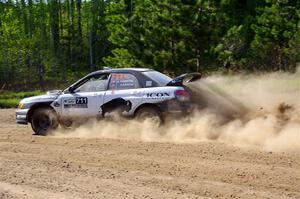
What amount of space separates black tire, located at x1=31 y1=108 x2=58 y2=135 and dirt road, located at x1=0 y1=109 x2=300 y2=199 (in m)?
2.27

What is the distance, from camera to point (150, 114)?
11.4 meters

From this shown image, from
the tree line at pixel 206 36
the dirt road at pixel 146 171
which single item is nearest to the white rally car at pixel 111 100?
the dirt road at pixel 146 171

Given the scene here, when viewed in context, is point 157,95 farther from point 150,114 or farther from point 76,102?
point 76,102

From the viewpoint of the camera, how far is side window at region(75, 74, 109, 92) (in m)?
12.2

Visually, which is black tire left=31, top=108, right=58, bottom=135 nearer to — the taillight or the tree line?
the taillight

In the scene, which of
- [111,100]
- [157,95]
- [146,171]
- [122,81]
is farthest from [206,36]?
[146,171]

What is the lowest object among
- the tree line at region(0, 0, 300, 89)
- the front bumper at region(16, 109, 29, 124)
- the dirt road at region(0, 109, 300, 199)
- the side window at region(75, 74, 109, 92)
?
the dirt road at region(0, 109, 300, 199)

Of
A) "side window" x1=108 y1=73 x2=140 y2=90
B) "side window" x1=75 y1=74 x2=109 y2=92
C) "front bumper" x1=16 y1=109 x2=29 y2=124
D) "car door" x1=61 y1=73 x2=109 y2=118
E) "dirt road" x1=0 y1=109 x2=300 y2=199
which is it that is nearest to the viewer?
"dirt road" x1=0 y1=109 x2=300 y2=199

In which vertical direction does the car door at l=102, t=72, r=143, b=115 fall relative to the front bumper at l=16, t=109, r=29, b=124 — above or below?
A: above

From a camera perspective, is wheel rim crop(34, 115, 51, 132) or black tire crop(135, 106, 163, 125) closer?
black tire crop(135, 106, 163, 125)

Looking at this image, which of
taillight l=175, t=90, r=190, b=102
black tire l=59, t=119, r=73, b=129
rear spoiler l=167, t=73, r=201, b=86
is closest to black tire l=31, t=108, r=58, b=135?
black tire l=59, t=119, r=73, b=129

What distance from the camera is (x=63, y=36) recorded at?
6334cm

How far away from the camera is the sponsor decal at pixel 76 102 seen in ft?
40.1

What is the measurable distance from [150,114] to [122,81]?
1140mm
